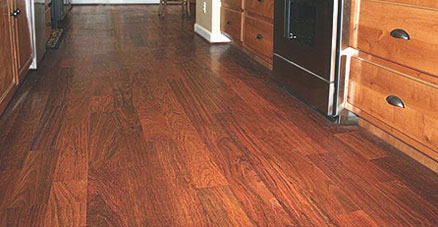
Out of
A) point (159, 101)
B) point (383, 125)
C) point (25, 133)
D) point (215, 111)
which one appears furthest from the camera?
point (159, 101)

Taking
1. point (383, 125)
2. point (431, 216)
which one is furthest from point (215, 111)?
point (431, 216)

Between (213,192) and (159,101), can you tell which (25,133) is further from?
(213,192)

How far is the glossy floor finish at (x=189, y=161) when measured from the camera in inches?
55.7

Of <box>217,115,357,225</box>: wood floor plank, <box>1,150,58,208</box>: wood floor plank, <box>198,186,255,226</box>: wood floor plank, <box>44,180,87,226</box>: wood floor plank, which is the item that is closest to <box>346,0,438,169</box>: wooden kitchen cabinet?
<box>217,115,357,225</box>: wood floor plank

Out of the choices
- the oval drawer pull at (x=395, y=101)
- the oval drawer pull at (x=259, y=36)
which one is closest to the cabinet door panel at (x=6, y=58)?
the oval drawer pull at (x=259, y=36)

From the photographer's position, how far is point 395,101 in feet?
5.87

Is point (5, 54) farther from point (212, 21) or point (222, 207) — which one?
point (212, 21)

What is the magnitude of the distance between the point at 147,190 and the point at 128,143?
0.44m

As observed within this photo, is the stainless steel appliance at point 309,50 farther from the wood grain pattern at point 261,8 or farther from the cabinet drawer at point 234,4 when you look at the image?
the cabinet drawer at point 234,4

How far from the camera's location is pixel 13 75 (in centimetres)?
246

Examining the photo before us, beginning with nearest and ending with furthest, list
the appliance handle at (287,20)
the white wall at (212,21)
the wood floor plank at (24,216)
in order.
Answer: the wood floor plank at (24,216)
the appliance handle at (287,20)
the white wall at (212,21)

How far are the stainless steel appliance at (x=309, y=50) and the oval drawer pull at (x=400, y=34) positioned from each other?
1.12 ft

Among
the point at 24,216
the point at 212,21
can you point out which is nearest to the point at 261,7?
the point at 212,21

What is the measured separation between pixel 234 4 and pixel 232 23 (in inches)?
6.0
